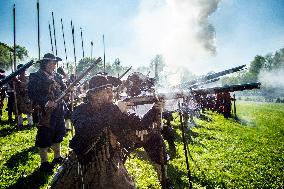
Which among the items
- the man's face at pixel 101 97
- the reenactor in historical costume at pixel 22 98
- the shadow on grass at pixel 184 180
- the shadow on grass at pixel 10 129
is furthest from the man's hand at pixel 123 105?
the reenactor in historical costume at pixel 22 98

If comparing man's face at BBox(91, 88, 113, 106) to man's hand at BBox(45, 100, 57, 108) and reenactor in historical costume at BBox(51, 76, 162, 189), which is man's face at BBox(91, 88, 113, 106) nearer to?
reenactor in historical costume at BBox(51, 76, 162, 189)

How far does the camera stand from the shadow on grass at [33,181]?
6641 millimetres

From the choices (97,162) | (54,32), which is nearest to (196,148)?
(97,162)

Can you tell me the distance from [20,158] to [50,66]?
3.10 metres

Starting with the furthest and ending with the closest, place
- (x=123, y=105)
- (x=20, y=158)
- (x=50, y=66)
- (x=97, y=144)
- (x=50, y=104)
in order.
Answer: (x=20, y=158) < (x=50, y=66) < (x=50, y=104) < (x=123, y=105) < (x=97, y=144)

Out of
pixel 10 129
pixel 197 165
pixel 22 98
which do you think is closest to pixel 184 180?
pixel 197 165

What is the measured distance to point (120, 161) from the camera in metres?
4.70

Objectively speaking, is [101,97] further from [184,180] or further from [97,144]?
[184,180]

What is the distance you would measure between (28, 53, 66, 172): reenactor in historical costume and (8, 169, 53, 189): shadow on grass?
255mm

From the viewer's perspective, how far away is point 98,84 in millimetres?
4699

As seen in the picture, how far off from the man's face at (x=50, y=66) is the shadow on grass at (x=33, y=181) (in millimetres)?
2858

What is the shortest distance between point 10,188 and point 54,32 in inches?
690

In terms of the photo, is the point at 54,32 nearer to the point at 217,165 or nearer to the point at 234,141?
the point at 234,141

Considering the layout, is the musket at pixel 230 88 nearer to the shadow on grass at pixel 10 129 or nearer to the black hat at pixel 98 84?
the black hat at pixel 98 84
